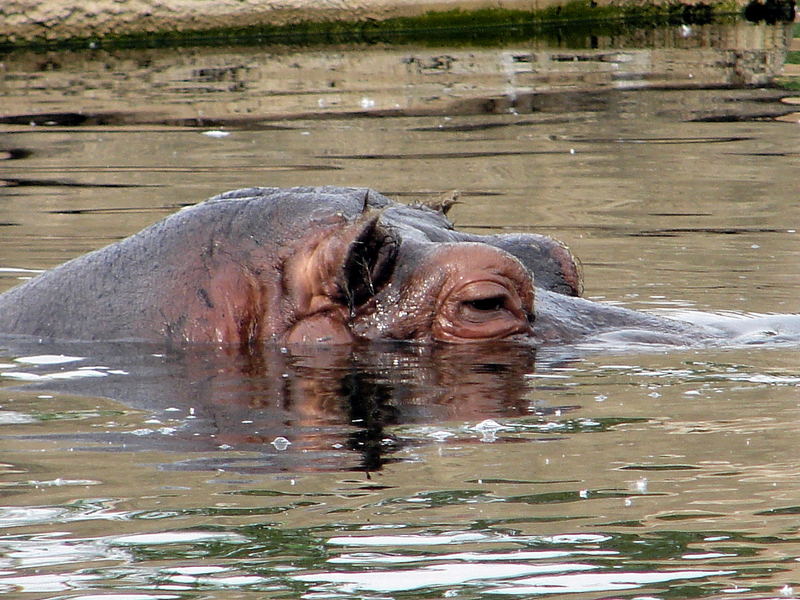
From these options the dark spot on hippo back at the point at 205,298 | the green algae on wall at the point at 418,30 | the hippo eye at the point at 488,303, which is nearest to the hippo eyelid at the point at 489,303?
the hippo eye at the point at 488,303

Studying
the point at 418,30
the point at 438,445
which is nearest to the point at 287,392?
the point at 438,445

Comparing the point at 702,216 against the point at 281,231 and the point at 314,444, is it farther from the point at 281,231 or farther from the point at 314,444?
the point at 314,444

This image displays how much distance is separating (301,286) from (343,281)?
19cm

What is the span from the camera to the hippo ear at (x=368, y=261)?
5.27 meters

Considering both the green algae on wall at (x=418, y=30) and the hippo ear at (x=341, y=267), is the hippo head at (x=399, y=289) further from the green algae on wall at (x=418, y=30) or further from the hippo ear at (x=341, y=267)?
the green algae on wall at (x=418, y=30)

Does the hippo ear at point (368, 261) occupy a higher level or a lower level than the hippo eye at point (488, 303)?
higher

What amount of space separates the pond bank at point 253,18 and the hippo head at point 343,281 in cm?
1457

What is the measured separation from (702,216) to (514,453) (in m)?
6.22

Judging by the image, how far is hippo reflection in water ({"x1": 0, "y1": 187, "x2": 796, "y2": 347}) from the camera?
5.35m

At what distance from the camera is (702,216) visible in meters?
10.2

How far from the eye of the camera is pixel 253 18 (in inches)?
799

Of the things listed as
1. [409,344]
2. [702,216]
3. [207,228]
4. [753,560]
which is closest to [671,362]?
[409,344]

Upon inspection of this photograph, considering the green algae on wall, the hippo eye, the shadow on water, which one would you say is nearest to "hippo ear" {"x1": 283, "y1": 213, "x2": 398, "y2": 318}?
the shadow on water

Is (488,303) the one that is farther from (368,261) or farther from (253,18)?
(253,18)
